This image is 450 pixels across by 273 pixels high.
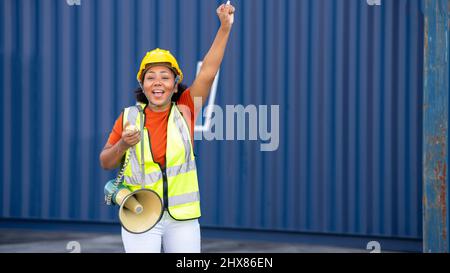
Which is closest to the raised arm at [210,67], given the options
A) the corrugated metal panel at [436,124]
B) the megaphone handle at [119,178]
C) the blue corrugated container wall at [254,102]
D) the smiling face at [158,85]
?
the smiling face at [158,85]

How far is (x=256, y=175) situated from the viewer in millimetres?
9508

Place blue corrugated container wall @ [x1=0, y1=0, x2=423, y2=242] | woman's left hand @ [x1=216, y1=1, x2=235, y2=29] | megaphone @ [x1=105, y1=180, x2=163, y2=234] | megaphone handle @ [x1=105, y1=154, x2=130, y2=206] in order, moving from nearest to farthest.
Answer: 1. megaphone @ [x1=105, y1=180, x2=163, y2=234]
2. megaphone handle @ [x1=105, y1=154, x2=130, y2=206]
3. woman's left hand @ [x1=216, y1=1, x2=235, y2=29]
4. blue corrugated container wall @ [x1=0, y1=0, x2=423, y2=242]

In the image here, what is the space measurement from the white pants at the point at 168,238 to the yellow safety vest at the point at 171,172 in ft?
0.21

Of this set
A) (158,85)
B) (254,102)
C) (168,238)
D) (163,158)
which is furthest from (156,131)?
(254,102)

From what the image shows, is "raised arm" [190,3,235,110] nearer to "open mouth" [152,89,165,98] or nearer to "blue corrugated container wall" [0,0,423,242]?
"open mouth" [152,89,165,98]

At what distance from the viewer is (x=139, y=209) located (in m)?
4.60

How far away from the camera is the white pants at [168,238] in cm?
464

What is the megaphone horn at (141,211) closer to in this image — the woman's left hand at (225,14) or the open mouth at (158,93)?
the open mouth at (158,93)

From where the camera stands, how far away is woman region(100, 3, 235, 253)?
4656 mm

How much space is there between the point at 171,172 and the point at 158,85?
0.53 m

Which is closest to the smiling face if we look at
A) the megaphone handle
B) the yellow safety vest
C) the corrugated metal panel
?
the yellow safety vest

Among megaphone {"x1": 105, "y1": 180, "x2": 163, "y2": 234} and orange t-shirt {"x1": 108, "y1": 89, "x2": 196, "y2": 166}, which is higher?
orange t-shirt {"x1": 108, "y1": 89, "x2": 196, "y2": 166}

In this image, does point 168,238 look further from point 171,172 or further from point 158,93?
point 158,93

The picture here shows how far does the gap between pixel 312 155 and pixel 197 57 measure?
188cm
